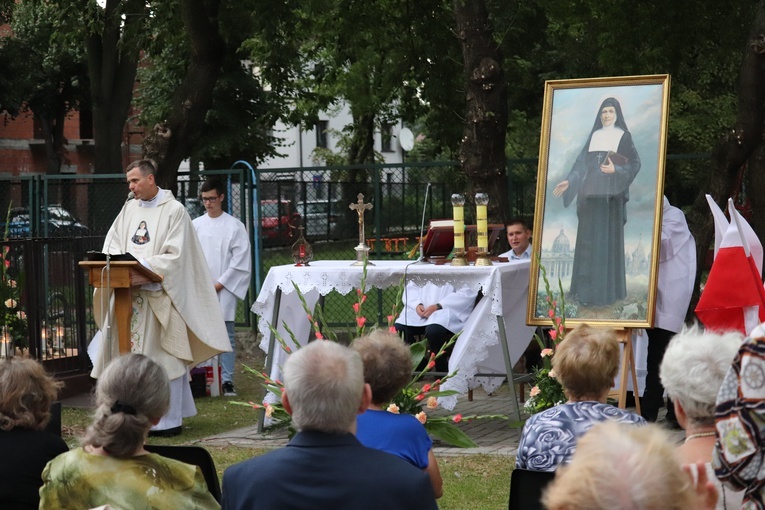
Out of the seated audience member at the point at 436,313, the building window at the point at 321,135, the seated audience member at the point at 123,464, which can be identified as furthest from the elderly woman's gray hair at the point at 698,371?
the building window at the point at 321,135

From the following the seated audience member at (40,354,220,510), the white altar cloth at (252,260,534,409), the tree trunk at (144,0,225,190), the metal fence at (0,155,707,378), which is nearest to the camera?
the seated audience member at (40,354,220,510)

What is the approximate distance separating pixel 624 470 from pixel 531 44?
18776mm

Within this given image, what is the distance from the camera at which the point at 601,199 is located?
26.3ft

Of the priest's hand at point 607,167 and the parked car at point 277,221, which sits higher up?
the priest's hand at point 607,167

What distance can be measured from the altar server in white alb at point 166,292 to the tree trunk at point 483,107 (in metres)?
3.21

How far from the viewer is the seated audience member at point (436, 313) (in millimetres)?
9648

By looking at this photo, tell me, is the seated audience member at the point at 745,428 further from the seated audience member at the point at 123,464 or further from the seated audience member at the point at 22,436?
the seated audience member at the point at 22,436

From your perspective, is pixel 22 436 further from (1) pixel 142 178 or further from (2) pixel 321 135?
(2) pixel 321 135

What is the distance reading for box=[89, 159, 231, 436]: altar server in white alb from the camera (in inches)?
355

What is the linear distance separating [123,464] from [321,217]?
1043cm

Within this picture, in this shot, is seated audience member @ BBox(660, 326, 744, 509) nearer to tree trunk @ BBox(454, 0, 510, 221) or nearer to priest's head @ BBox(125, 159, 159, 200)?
priest's head @ BBox(125, 159, 159, 200)

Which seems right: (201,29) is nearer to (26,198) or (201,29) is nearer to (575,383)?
(26,198)

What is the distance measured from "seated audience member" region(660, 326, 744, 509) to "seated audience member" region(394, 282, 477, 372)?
20.4 ft

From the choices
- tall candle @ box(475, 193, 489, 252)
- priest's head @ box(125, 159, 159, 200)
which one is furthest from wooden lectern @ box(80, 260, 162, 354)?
tall candle @ box(475, 193, 489, 252)
